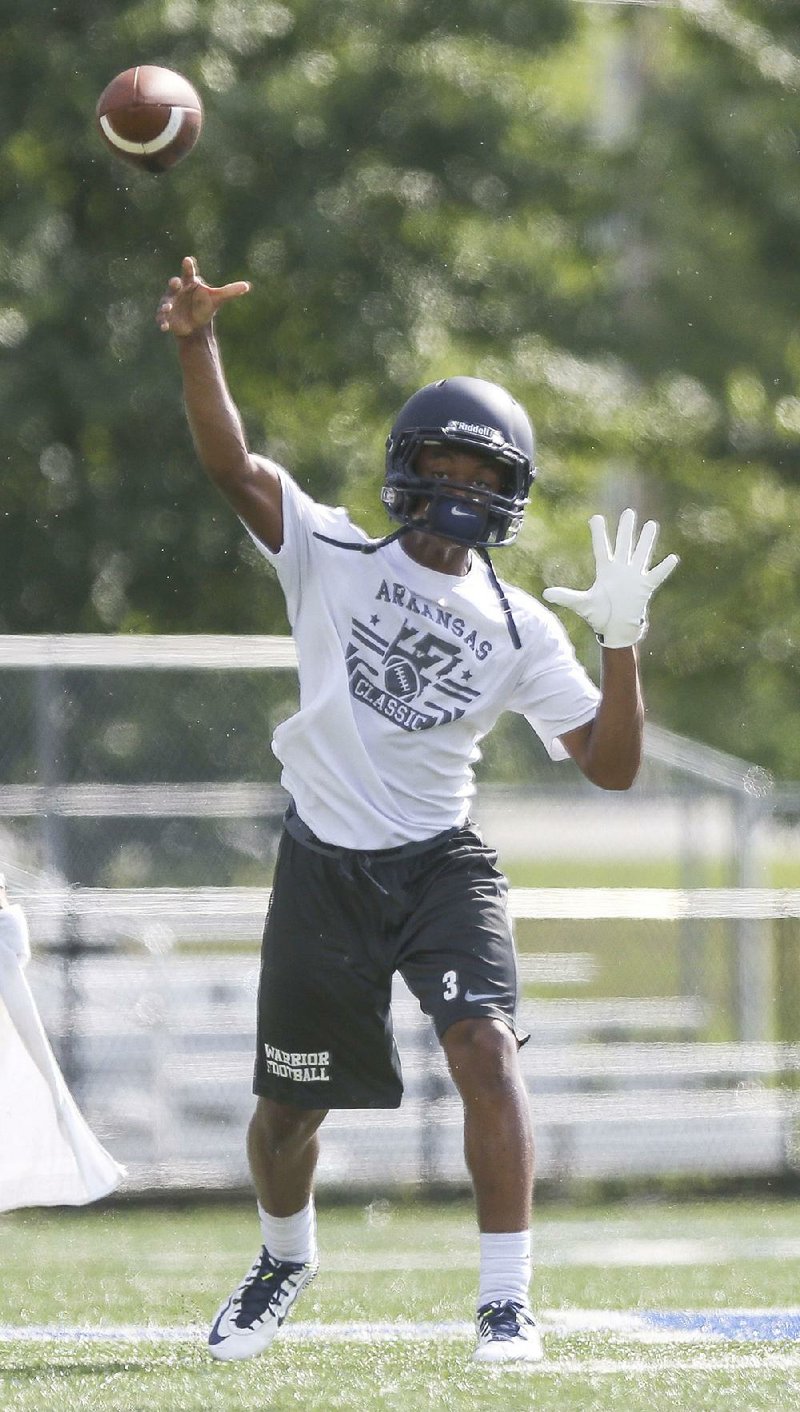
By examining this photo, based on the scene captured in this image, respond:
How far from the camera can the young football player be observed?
403 centimetres

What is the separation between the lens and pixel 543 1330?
4.70 meters

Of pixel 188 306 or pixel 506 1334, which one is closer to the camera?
pixel 506 1334

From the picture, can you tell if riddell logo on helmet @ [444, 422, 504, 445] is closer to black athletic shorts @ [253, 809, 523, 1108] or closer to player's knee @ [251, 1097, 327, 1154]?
black athletic shorts @ [253, 809, 523, 1108]

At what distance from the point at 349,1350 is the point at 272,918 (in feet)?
3.12

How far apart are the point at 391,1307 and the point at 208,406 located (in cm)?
233

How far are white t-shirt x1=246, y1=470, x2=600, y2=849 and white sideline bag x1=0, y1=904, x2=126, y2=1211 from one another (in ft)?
2.28

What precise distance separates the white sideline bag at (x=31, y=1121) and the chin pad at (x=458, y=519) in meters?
1.20

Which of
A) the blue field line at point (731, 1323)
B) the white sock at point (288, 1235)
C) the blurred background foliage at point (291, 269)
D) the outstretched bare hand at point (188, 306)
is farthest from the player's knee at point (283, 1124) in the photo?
the blurred background foliage at point (291, 269)

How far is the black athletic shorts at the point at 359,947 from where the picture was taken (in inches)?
161

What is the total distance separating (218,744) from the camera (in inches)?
284

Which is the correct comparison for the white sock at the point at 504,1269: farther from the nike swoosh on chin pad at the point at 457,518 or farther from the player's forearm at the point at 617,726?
the nike swoosh on chin pad at the point at 457,518

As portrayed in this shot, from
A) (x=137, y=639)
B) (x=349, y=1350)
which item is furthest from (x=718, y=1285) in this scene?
(x=137, y=639)

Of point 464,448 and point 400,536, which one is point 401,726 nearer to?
point 400,536

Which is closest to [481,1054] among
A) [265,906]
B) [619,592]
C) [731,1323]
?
[619,592]
